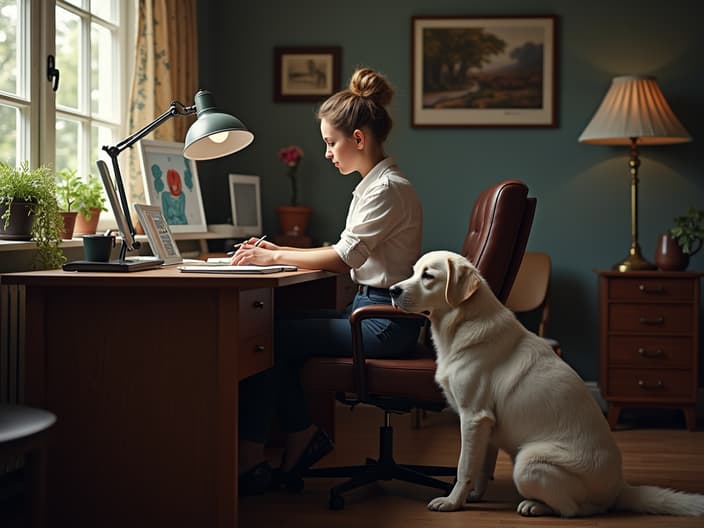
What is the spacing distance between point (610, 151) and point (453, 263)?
2273 millimetres

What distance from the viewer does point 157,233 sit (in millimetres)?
2869

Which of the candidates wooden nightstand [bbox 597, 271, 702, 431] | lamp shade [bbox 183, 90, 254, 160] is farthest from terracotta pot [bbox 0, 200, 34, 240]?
wooden nightstand [bbox 597, 271, 702, 431]

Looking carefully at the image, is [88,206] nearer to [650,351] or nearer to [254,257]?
[254,257]

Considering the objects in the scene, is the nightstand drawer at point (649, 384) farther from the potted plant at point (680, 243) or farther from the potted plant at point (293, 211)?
the potted plant at point (293, 211)

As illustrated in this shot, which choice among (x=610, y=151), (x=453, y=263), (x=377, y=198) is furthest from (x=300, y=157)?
(x=453, y=263)

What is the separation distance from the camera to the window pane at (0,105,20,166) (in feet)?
9.66

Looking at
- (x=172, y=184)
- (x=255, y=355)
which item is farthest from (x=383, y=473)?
(x=172, y=184)

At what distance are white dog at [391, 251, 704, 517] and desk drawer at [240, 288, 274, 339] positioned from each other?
363mm

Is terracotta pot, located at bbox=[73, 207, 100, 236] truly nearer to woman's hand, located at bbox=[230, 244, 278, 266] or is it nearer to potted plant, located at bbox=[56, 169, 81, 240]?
potted plant, located at bbox=[56, 169, 81, 240]

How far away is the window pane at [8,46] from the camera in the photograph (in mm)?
2932

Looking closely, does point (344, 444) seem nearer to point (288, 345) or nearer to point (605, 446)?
point (288, 345)

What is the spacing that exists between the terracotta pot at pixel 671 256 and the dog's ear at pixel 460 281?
1.95m

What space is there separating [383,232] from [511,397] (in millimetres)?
615

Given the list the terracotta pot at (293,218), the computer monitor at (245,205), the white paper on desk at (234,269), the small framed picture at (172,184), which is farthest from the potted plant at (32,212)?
the terracotta pot at (293,218)
